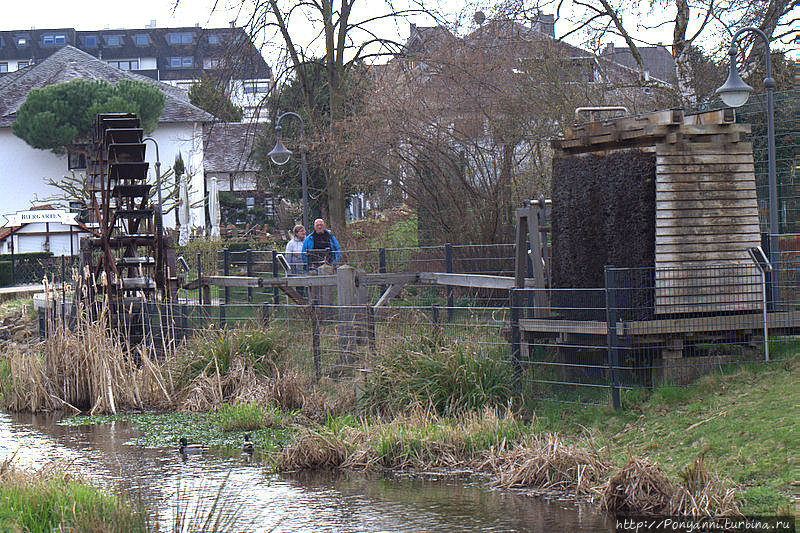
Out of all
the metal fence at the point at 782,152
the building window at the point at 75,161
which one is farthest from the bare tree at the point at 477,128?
the building window at the point at 75,161

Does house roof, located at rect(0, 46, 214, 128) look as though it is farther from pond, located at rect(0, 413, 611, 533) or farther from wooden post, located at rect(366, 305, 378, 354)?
pond, located at rect(0, 413, 611, 533)

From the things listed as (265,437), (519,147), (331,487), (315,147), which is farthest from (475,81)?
(331,487)

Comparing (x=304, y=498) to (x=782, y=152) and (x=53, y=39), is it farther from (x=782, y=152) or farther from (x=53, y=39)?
(x=53, y=39)

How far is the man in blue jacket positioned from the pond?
835 centimetres

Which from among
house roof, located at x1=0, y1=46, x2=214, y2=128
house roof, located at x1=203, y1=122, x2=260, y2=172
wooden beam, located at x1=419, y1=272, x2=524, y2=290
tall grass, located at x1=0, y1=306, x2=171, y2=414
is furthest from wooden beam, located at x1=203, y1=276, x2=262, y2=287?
house roof, located at x1=203, y1=122, x2=260, y2=172

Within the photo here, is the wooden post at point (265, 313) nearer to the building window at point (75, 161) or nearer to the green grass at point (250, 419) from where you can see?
the green grass at point (250, 419)

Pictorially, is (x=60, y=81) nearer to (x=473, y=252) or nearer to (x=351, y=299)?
(x=473, y=252)

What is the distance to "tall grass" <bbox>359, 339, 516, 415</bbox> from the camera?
34.6ft

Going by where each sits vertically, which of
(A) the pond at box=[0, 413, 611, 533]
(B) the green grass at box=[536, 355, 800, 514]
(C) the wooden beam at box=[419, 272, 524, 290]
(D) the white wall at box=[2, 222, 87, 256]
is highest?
(D) the white wall at box=[2, 222, 87, 256]

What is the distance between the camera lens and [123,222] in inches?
819

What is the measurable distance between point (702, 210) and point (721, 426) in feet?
9.91

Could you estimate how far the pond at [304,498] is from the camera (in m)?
7.67

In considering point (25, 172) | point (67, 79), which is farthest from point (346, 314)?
point (67, 79)

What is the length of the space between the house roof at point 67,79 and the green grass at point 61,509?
155 ft
